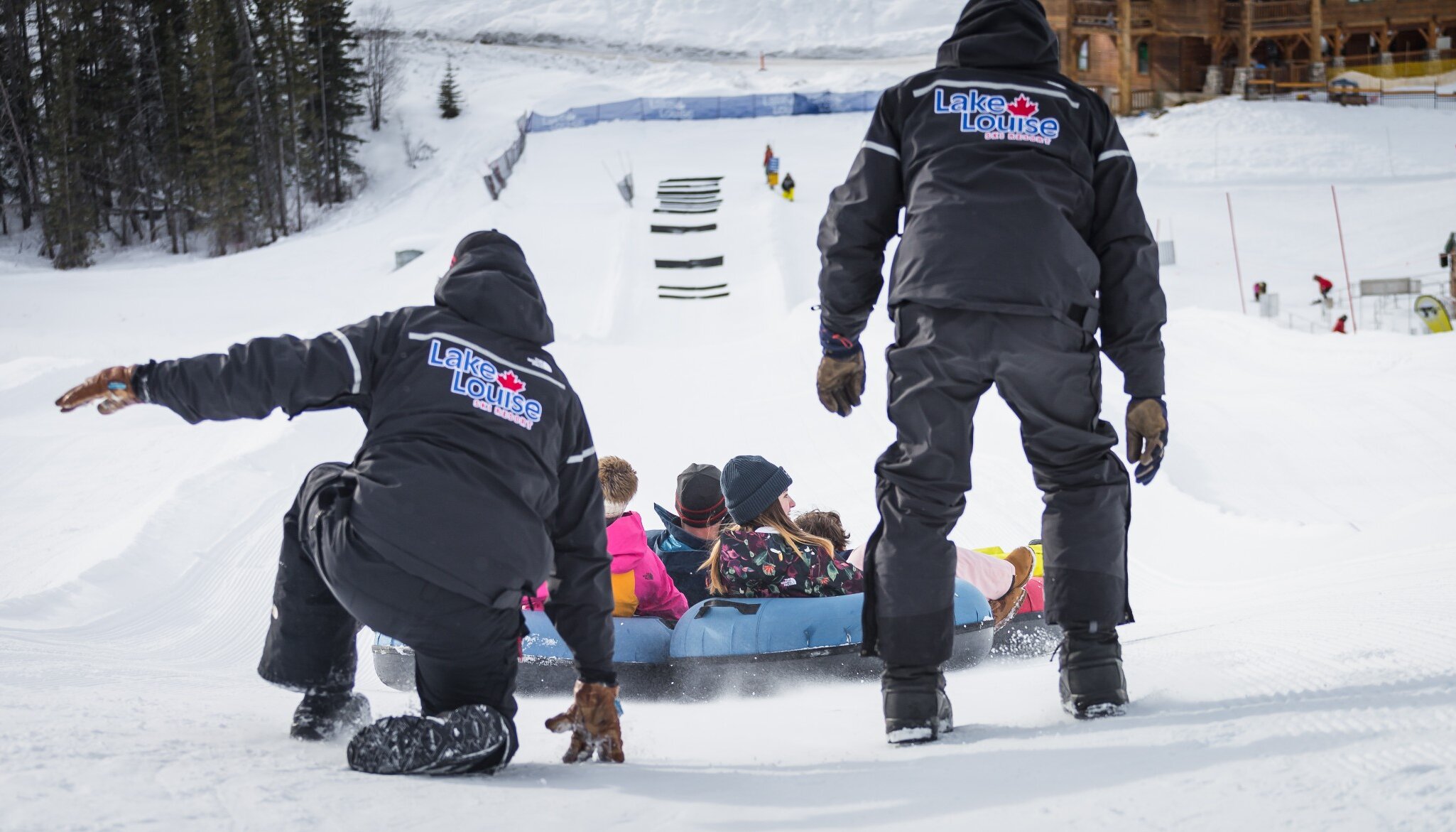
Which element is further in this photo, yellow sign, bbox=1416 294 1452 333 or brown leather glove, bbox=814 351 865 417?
yellow sign, bbox=1416 294 1452 333

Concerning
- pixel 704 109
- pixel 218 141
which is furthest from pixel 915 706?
pixel 704 109

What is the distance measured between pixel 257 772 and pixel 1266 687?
6.01 feet

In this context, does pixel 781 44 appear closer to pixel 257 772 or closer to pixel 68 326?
pixel 68 326

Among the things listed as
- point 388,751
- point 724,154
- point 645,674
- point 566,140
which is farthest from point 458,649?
point 566,140

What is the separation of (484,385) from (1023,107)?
125 centimetres

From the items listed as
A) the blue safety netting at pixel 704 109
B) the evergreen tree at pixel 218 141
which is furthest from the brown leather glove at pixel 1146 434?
the blue safety netting at pixel 704 109

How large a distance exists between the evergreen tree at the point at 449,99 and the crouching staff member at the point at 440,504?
112 ft

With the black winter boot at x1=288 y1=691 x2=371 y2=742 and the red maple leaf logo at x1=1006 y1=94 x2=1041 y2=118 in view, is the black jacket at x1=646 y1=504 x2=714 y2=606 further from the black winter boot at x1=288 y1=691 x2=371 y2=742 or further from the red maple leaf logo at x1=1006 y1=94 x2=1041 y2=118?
the red maple leaf logo at x1=1006 y1=94 x2=1041 y2=118

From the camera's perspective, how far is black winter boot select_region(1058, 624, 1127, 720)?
2350 millimetres

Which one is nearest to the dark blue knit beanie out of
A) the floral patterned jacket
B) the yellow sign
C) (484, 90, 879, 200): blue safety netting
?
the floral patterned jacket

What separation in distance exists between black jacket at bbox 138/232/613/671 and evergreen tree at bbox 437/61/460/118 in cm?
3402

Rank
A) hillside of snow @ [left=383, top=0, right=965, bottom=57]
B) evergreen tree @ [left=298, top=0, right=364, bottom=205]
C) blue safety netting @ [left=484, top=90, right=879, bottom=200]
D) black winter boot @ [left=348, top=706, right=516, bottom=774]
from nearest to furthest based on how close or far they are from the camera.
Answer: black winter boot @ [left=348, top=706, right=516, bottom=774] < blue safety netting @ [left=484, top=90, right=879, bottom=200] < evergreen tree @ [left=298, top=0, right=364, bottom=205] < hillside of snow @ [left=383, top=0, right=965, bottom=57]

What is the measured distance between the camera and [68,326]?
1680cm

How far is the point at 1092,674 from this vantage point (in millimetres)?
2371
